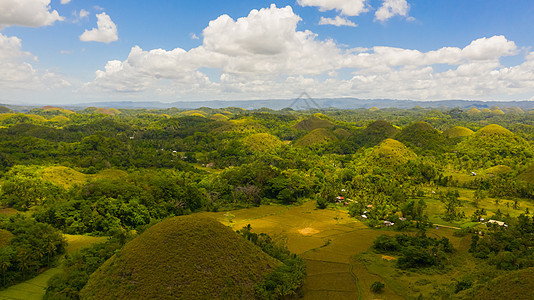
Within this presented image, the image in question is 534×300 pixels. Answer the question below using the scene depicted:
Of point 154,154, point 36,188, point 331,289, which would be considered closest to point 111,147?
point 154,154

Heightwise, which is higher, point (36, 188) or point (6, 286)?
point (36, 188)

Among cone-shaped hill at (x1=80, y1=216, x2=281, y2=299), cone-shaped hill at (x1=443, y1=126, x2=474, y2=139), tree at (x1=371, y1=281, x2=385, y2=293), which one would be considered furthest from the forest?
cone-shaped hill at (x1=443, y1=126, x2=474, y2=139)

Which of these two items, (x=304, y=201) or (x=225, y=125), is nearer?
(x=304, y=201)

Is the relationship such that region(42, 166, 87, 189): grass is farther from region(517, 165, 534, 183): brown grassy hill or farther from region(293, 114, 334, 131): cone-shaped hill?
region(293, 114, 334, 131): cone-shaped hill

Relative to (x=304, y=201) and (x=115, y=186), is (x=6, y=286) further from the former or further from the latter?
(x=304, y=201)

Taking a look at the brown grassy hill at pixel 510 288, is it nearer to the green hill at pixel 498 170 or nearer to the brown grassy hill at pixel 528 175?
the brown grassy hill at pixel 528 175
